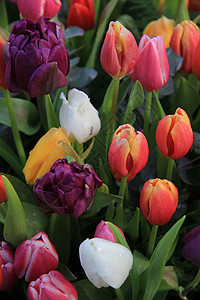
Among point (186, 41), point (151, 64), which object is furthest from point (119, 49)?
point (186, 41)

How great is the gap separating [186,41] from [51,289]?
34cm

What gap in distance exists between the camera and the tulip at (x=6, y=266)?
0.45 meters

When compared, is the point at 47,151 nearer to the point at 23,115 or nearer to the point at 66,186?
the point at 66,186

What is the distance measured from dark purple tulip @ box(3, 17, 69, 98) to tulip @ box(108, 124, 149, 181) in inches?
3.5

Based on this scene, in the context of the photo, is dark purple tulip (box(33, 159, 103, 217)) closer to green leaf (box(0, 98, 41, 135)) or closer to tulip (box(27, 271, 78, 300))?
tulip (box(27, 271, 78, 300))

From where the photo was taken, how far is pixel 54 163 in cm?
41

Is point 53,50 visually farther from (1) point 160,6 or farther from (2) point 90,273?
(1) point 160,6

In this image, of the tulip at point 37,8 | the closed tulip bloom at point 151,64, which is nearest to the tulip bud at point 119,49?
the closed tulip bloom at point 151,64

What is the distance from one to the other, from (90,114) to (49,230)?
5.5 inches

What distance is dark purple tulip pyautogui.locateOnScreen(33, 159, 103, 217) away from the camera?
402 millimetres

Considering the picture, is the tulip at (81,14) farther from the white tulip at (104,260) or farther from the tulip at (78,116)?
the white tulip at (104,260)

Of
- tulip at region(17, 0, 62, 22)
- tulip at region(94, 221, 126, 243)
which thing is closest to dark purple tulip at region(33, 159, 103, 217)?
tulip at region(94, 221, 126, 243)

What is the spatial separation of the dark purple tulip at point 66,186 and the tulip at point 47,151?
0.11 ft

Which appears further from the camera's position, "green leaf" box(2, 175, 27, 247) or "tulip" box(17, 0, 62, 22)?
"tulip" box(17, 0, 62, 22)
